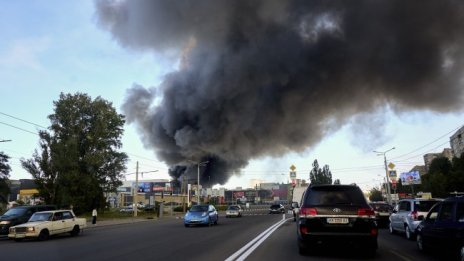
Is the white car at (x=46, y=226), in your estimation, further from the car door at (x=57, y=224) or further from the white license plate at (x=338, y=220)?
the white license plate at (x=338, y=220)

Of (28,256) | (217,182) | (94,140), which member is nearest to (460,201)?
(28,256)

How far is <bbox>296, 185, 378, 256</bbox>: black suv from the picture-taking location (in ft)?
31.0

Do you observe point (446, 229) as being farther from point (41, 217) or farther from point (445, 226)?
point (41, 217)

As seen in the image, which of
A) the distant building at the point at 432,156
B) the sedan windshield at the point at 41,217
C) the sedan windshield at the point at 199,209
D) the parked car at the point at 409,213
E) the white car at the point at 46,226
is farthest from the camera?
the distant building at the point at 432,156

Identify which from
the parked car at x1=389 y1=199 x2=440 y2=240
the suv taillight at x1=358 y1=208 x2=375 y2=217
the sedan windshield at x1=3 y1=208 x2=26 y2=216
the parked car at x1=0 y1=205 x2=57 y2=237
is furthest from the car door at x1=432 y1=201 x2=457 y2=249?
the sedan windshield at x1=3 y1=208 x2=26 y2=216

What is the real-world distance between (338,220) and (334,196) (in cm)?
67

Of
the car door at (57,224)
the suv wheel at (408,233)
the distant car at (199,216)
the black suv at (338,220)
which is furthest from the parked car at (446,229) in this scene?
the distant car at (199,216)

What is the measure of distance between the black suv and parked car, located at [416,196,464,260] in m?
1.41

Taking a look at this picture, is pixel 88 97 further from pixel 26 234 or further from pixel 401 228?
pixel 401 228

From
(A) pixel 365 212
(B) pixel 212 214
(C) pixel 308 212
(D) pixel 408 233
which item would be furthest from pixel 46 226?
(D) pixel 408 233

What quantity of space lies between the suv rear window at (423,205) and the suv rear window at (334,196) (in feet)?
21.3

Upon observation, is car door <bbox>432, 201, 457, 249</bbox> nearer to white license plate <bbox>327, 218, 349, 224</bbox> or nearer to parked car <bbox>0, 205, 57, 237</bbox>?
white license plate <bbox>327, 218, 349, 224</bbox>

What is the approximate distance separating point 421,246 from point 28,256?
10.7 m

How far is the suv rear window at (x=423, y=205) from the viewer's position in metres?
15.2
